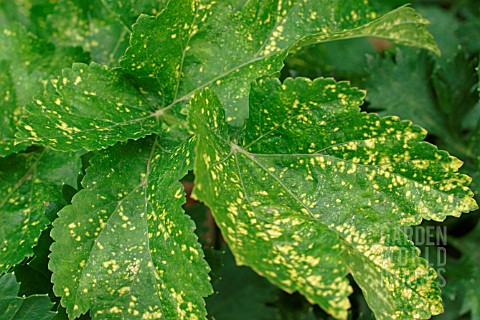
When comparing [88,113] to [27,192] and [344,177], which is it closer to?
[27,192]

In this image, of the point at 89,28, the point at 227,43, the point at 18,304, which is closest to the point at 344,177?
the point at 227,43

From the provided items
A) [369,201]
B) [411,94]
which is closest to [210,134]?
[369,201]

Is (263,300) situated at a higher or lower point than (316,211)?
lower

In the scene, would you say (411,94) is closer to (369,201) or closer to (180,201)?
(369,201)

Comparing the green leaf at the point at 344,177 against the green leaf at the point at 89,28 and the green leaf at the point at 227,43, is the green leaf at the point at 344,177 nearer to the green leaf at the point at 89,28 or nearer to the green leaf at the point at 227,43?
the green leaf at the point at 227,43

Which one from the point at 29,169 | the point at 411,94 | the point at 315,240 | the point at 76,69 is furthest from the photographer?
the point at 411,94

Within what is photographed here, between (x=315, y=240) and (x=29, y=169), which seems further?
(x=29, y=169)

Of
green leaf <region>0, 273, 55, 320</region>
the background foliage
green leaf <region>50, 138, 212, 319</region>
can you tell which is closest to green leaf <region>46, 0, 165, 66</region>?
the background foliage
